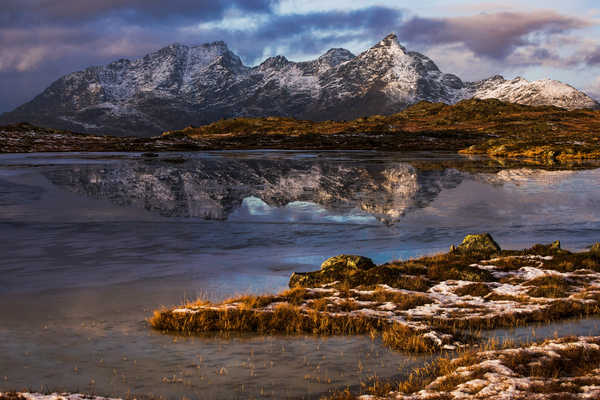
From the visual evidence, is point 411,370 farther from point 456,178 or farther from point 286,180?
point 456,178

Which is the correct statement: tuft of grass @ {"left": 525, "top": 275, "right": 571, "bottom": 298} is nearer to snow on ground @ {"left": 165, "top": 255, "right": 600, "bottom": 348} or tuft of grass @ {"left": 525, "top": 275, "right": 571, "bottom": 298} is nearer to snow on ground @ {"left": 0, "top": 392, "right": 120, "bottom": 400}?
snow on ground @ {"left": 165, "top": 255, "right": 600, "bottom": 348}

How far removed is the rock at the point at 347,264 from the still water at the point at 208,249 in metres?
1.89

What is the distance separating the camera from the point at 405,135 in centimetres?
17525

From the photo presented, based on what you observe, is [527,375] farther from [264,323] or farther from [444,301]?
[264,323]

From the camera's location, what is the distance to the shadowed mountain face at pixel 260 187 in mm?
39188

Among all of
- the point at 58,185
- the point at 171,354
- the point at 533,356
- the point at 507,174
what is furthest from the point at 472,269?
the point at 507,174

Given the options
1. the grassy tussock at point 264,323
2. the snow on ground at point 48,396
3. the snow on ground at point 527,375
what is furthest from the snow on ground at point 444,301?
the snow on ground at point 48,396

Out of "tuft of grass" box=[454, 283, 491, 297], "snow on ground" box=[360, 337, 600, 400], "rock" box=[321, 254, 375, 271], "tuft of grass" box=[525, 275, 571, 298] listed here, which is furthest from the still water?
"tuft of grass" box=[454, 283, 491, 297]

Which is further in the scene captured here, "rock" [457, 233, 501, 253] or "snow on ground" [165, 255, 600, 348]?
"rock" [457, 233, 501, 253]

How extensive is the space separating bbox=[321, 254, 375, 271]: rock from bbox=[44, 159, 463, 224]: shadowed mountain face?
12056 millimetres

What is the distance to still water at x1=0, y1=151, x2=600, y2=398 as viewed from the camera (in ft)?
38.8

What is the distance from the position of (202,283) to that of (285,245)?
24.7 feet

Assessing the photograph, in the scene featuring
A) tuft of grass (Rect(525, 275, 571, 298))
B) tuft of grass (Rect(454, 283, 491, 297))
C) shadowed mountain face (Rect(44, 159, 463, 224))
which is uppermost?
shadowed mountain face (Rect(44, 159, 463, 224))

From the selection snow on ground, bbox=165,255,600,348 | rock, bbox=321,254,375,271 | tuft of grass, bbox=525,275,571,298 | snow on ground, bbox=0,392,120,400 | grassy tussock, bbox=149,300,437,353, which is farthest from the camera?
rock, bbox=321,254,375,271
